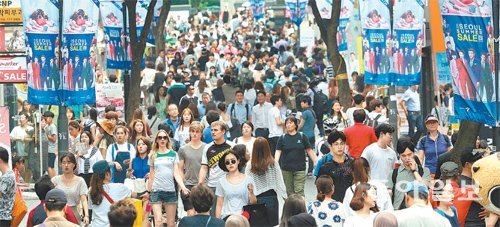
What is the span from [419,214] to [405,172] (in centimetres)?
371

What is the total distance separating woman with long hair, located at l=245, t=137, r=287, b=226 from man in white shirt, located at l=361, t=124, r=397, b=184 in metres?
1.59

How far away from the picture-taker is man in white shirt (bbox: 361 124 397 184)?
16.9m

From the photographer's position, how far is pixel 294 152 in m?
18.6

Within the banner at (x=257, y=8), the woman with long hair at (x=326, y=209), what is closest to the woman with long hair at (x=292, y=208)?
the woman with long hair at (x=326, y=209)

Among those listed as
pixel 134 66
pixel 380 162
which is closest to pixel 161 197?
pixel 380 162

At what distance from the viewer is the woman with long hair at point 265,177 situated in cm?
1557

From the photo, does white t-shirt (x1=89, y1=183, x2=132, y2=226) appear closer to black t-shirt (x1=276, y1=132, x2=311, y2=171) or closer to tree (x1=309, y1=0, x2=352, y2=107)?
black t-shirt (x1=276, y1=132, x2=311, y2=171)

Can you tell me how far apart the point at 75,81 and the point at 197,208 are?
10.5 meters

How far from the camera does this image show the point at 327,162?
16406mm

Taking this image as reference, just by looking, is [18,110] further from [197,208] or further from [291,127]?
[197,208]

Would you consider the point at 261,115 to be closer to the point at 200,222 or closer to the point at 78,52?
the point at 78,52

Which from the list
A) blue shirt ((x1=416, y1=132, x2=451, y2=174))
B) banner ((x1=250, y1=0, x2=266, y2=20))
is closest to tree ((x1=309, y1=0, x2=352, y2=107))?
blue shirt ((x1=416, y1=132, x2=451, y2=174))

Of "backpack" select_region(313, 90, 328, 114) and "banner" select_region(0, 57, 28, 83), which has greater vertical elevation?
"banner" select_region(0, 57, 28, 83)

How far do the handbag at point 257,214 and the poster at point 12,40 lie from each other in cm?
866
